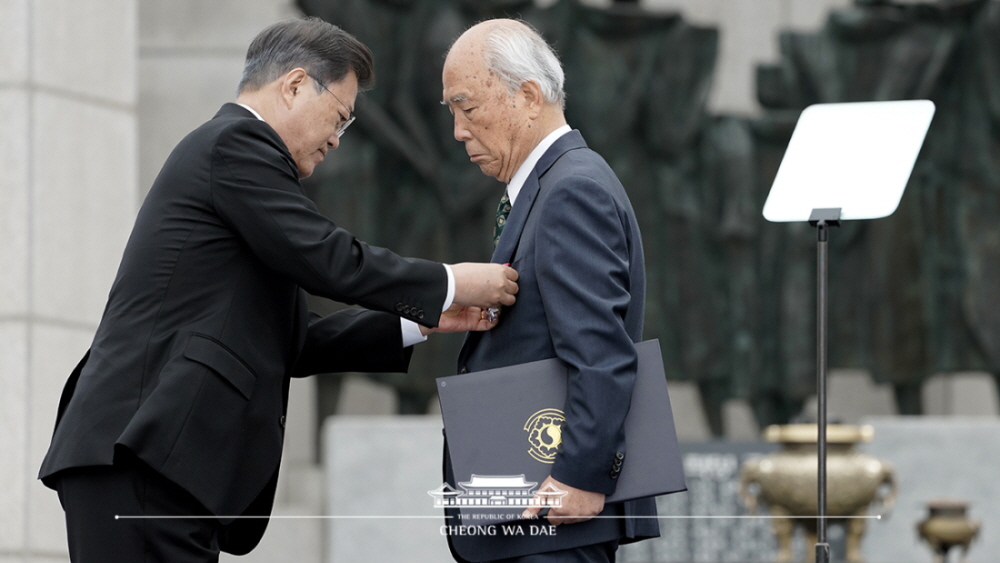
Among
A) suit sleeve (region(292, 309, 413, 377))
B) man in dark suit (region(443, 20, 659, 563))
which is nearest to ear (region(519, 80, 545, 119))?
man in dark suit (region(443, 20, 659, 563))

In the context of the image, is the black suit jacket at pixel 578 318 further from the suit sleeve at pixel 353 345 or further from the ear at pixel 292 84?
the ear at pixel 292 84

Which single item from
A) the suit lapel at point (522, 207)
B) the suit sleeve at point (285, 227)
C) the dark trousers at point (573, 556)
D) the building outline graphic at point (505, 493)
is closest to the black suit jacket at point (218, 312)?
the suit sleeve at point (285, 227)

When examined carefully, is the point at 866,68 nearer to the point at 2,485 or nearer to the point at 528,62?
the point at 2,485

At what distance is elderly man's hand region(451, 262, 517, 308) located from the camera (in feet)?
8.61

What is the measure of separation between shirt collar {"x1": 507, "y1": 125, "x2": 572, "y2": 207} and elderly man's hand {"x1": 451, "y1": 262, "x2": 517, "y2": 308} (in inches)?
7.7

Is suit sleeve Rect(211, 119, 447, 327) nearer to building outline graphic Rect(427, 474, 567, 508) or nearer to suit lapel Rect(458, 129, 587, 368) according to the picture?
suit lapel Rect(458, 129, 587, 368)

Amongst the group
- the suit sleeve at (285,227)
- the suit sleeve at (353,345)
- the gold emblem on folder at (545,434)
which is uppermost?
the suit sleeve at (285,227)

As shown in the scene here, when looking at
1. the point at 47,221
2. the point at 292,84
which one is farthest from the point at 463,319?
the point at 47,221

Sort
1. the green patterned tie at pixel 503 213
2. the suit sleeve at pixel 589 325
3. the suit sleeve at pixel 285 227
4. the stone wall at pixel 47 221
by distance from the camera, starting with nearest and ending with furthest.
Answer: the suit sleeve at pixel 589 325
the suit sleeve at pixel 285 227
the green patterned tie at pixel 503 213
the stone wall at pixel 47 221

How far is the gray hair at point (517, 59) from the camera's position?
2.74 m

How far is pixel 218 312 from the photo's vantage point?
2551 mm

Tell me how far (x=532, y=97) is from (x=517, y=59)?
0.08 meters

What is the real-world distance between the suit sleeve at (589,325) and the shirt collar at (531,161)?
23 cm

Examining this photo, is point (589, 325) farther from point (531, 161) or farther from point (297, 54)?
point (297, 54)
